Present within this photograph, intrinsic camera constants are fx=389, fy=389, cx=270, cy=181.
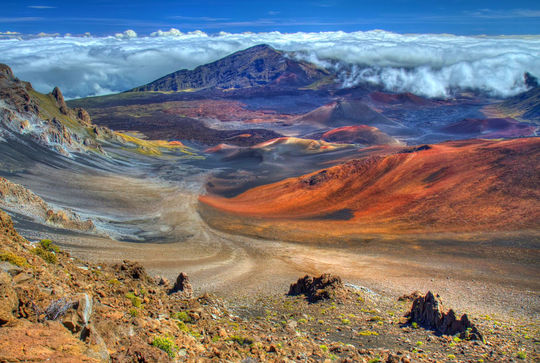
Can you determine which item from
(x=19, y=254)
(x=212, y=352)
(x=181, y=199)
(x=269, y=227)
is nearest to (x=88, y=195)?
(x=181, y=199)

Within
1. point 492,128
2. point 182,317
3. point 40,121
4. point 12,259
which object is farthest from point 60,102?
point 492,128

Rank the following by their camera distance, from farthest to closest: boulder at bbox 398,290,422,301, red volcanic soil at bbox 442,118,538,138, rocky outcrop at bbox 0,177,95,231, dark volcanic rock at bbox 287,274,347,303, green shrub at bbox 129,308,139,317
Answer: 1. red volcanic soil at bbox 442,118,538,138
2. rocky outcrop at bbox 0,177,95,231
3. boulder at bbox 398,290,422,301
4. dark volcanic rock at bbox 287,274,347,303
5. green shrub at bbox 129,308,139,317

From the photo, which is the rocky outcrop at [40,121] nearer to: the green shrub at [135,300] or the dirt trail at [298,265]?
the dirt trail at [298,265]

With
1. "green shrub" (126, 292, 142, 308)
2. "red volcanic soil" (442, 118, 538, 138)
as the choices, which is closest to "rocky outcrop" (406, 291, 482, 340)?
"green shrub" (126, 292, 142, 308)

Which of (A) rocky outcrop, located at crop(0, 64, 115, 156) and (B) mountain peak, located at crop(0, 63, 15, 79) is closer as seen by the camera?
(A) rocky outcrop, located at crop(0, 64, 115, 156)

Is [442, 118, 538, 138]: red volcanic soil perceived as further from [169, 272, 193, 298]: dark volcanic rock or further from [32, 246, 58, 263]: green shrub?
[32, 246, 58, 263]: green shrub

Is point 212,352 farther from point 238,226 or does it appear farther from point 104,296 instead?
point 238,226

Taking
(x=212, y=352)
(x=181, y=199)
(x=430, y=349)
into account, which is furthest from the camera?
(x=181, y=199)
